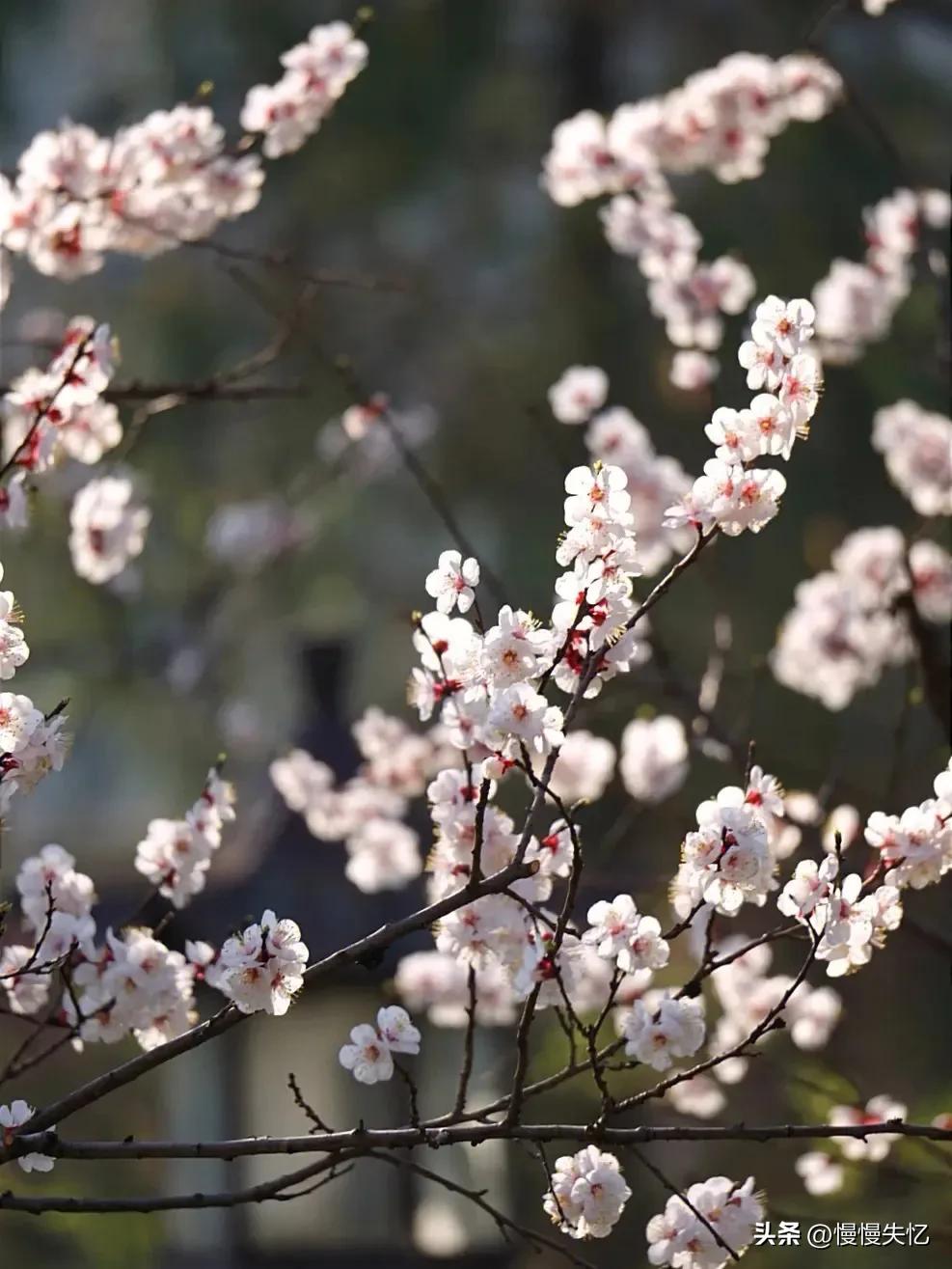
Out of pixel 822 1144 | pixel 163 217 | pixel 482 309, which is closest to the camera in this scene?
pixel 163 217

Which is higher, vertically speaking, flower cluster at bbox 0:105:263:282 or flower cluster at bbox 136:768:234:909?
flower cluster at bbox 0:105:263:282

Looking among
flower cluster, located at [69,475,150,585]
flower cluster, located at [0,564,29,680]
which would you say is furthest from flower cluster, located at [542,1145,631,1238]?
flower cluster, located at [69,475,150,585]

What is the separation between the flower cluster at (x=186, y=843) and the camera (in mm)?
2006

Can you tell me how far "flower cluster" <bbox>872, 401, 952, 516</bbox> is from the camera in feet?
11.1

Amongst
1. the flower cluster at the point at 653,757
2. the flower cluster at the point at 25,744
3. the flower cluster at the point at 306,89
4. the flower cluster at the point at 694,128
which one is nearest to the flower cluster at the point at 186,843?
the flower cluster at the point at 25,744

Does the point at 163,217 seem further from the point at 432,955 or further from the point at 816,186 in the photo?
the point at 816,186

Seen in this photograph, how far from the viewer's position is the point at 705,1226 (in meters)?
1.69

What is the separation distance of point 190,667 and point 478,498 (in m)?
1.68

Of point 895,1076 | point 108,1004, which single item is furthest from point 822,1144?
point 895,1076

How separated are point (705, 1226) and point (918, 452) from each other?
6.95ft

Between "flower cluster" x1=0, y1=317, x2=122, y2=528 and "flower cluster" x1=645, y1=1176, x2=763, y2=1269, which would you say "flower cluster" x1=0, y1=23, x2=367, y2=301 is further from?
"flower cluster" x1=645, y1=1176, x2=763, y2=1269

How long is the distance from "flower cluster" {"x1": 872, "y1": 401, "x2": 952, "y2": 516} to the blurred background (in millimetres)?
1508

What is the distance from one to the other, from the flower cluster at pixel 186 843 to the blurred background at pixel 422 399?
2.78 meters

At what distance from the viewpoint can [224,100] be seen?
24.6ft
